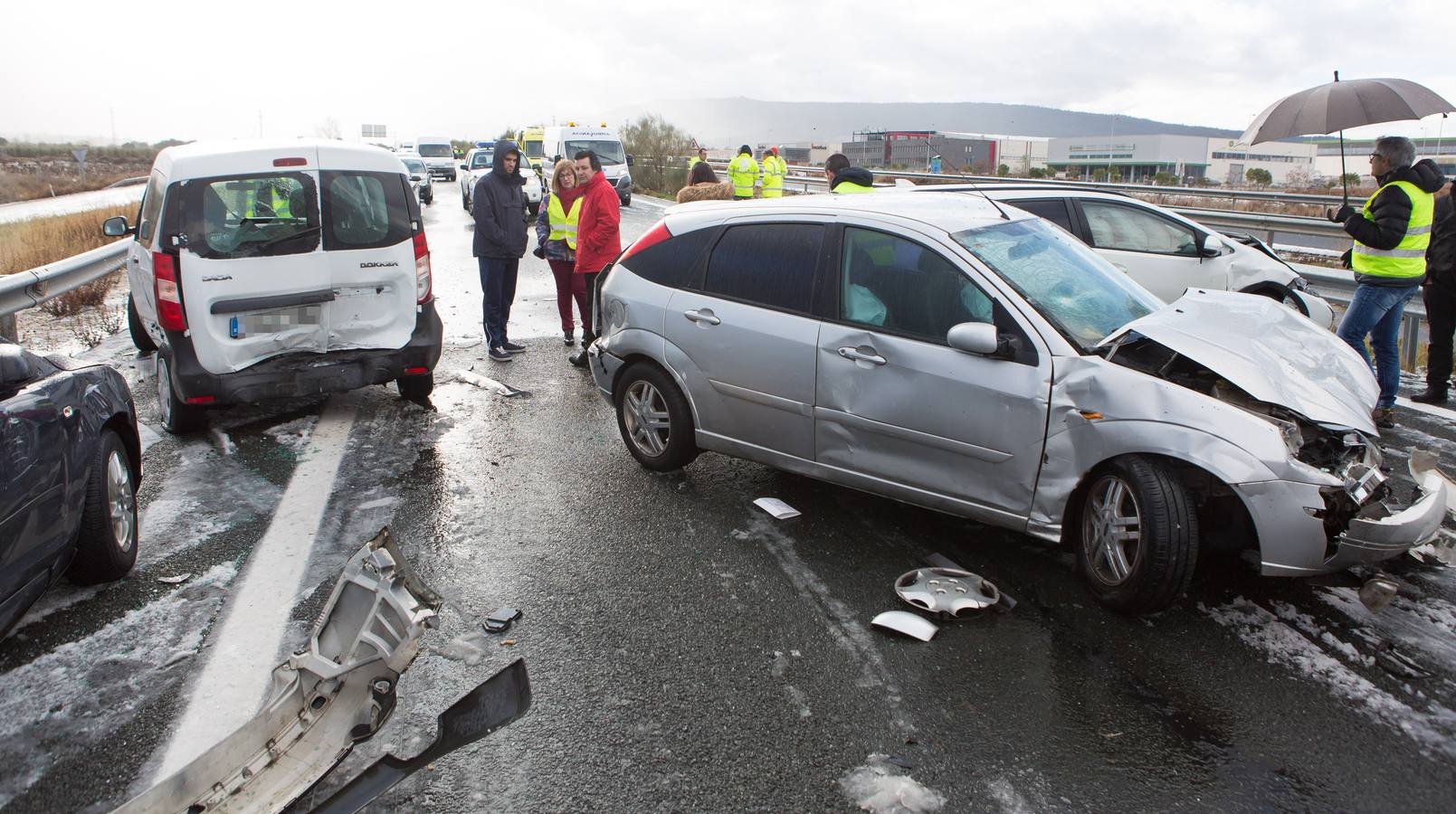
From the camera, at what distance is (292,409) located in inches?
282

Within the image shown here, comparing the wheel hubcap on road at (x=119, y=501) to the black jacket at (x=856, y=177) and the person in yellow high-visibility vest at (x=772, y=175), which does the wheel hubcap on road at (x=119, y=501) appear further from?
the person in yellow high-visibility vest at (x=772, y=175)

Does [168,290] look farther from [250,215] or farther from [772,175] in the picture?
[772,175]

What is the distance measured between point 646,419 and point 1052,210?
3.91 metres

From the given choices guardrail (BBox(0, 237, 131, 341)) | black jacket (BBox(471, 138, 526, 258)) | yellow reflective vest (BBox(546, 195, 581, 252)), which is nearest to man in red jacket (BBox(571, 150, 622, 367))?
yellow reflective vest (BBox(546, 195, 581, 252))

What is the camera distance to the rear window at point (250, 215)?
19.7 feet

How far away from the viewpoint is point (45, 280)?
7879 millimetres

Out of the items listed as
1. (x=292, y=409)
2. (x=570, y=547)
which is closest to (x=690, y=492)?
(x=570, y=547)

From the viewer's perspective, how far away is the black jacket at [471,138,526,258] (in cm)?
883

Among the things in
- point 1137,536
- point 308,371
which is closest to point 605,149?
point 308,371

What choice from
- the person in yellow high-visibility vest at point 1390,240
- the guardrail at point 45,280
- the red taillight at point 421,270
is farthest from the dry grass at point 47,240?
the person in yellow high-visibility vest at point 1390,240

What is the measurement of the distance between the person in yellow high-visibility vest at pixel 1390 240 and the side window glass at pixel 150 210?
7.86 meters

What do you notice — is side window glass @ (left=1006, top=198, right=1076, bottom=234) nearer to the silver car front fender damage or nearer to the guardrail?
the silver car front fender damage

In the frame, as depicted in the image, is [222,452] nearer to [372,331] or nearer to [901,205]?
Result: [372,331]

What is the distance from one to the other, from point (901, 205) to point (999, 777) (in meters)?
2.87
